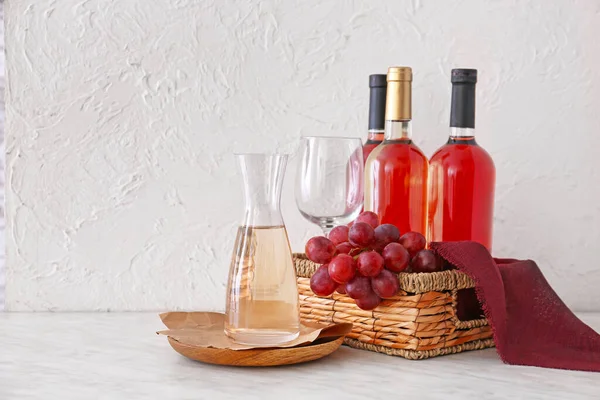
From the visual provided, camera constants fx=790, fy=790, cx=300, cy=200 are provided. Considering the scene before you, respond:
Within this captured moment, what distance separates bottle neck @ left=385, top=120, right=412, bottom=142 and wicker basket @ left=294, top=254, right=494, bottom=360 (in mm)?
225

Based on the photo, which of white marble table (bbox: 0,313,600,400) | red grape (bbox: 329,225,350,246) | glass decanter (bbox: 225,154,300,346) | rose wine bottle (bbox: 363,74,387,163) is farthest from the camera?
rose wine bottle (bbox: 363,74,387,163)

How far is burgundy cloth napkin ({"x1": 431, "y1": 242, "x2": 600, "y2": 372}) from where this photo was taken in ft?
3.21

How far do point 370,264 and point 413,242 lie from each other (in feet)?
0.27

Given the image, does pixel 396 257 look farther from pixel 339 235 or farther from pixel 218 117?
pixel 218 117

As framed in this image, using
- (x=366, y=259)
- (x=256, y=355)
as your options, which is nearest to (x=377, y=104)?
(x=366, y=259)

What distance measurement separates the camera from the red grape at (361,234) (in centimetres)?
101

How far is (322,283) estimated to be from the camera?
3.36 feet

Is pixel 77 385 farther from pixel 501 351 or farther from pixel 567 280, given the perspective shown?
pixel 567 280

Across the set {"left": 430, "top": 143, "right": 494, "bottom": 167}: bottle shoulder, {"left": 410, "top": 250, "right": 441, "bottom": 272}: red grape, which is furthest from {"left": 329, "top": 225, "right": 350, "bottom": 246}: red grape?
{"left": 430, "top": 143, "right": 494, "bottom": 167}: bottle shoulder

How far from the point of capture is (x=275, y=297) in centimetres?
96

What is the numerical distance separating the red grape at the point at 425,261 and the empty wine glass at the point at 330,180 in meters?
0.15

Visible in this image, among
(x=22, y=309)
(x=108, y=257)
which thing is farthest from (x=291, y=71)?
(x=22, y=309)

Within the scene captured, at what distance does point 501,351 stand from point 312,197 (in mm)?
334

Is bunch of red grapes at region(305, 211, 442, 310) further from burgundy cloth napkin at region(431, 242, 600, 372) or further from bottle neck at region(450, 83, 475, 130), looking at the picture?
bottle neck at region(450, 83, 475, 130)
